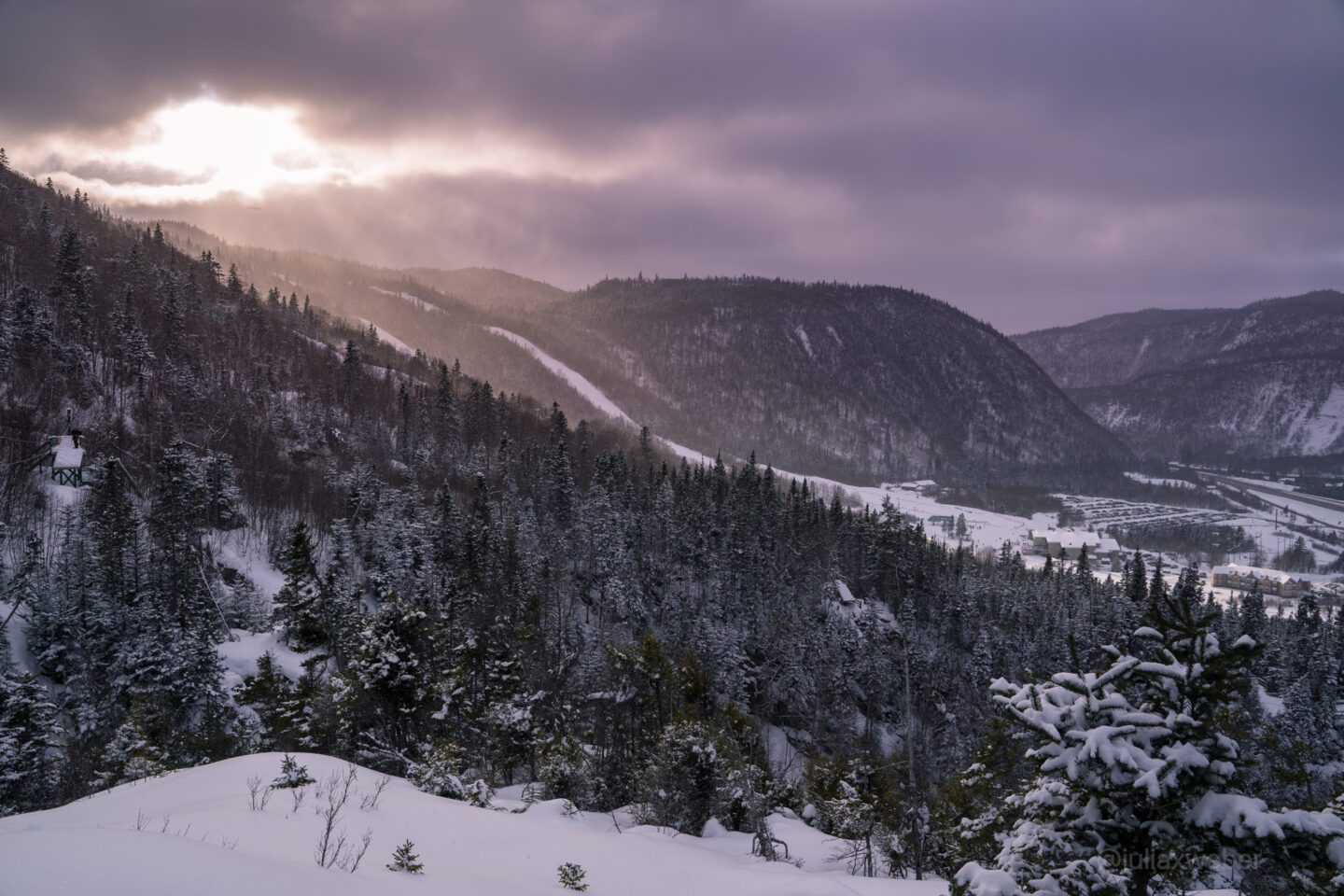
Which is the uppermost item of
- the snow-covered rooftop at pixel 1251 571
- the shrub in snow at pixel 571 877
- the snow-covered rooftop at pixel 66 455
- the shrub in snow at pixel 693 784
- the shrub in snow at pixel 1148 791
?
the shrub in snow at pixel 1148 791

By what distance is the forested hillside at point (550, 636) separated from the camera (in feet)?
24.5

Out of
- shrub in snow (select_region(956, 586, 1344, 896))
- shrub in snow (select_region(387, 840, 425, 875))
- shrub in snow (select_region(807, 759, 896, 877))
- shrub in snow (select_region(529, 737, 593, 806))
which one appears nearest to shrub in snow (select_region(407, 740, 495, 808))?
shrub in snow (select_region(529, 737, 593, 806))

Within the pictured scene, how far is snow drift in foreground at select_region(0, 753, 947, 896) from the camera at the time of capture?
611 cm

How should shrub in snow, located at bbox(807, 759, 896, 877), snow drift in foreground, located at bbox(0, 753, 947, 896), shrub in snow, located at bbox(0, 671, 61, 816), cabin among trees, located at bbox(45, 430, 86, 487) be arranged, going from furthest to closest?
cabin among trees, located at bbox(45, 430, 86, 487), shrub in snow, located at bbox(0, 671, 61, 816), shrub in snow, located at bbox(807, 759, 896, 877), snow drift in foreground, located at bbox(0, 753, 947, 896)

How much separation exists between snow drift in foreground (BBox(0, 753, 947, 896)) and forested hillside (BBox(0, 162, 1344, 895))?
175 inches

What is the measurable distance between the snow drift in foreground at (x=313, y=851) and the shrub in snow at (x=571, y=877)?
144mm

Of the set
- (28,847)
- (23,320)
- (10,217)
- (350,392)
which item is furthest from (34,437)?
(28,847)

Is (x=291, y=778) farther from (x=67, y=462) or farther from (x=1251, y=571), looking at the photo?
(x=1251, y=571)

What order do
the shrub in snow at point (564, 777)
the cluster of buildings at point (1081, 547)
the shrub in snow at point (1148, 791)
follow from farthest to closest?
1. the cluster of buildings at point (1081, 547)
2. the shrub in snow at point (564, 777)
3. the shrub in snow at point (1148, 791)

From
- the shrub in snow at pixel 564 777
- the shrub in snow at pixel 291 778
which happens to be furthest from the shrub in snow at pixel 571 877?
the shrub in snow at pixel 564 777

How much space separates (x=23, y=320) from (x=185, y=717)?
2662 inches

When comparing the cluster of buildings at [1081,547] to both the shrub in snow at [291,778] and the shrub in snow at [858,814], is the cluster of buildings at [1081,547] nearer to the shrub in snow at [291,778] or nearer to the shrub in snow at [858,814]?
the shrub in snow at [858,814]

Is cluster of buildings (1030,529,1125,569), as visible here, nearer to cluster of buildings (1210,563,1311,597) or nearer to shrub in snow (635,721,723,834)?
cluster of buildings (1210,563,1311,597)

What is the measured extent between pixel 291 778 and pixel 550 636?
47.1 metres
